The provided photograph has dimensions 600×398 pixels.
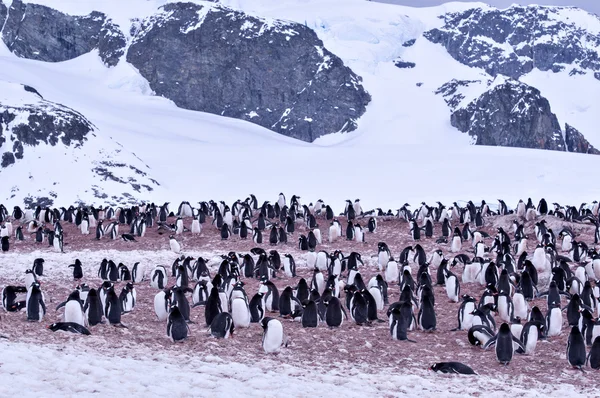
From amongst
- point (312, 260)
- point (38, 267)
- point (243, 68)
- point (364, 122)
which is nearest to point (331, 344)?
point (312, 260)

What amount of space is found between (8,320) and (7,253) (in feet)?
30.6

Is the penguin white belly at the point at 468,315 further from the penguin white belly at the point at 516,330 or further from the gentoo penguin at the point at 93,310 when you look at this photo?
the gentoo penguin at the point at 93,310

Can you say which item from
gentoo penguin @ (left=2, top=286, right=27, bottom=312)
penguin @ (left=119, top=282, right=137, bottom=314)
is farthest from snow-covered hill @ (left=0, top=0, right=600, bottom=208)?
penguin @ (left=119, top=282, right=137, bottom=314)

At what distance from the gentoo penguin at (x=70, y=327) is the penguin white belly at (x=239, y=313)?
217 centimetres

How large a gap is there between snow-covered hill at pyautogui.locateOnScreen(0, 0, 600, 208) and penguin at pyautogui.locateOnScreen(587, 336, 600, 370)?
33.0 meters

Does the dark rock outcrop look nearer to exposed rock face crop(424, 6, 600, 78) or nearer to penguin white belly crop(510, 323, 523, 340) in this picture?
exposed rock face crop(424, 6, 600, 78)

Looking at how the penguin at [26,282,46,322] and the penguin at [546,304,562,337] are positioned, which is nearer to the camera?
Answer: the penguin at [26,282,46,322]

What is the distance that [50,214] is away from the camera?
2662 cm

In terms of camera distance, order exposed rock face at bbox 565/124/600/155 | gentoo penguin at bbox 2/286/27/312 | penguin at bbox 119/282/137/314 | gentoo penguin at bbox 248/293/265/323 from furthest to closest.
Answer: exposed rock face at bbox 565/124/600/155, penguin at bbox 119/282/137/314, gentoo penguin at bbox 2/286/27/312, gentoo penguin at bbox 248/293/265/323

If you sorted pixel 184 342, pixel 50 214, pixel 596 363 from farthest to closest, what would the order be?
1. pixel 50 214
2. pixel 184 342
3. pixel 596 363

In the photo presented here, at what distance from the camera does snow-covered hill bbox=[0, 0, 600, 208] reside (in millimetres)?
45000

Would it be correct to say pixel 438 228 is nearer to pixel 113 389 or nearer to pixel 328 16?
pixel 113 389

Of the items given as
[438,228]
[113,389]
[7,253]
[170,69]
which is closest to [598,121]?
[170,69]

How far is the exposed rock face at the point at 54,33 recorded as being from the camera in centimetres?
11531
